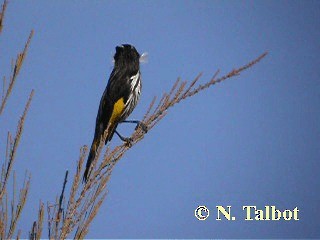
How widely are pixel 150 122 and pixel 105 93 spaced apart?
2.30 meters

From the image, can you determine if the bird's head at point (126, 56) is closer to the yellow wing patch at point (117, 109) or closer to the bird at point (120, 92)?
the bird at point (120, 92)

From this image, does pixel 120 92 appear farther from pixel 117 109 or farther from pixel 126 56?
pixel 126 56

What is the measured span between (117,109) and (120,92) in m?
0.20

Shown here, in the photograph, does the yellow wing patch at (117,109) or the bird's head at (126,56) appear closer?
the yellow wing patch at (117,109)

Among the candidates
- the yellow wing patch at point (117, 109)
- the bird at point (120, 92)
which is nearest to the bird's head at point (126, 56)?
the bird at point (120, 92)

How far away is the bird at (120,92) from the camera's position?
4418mm

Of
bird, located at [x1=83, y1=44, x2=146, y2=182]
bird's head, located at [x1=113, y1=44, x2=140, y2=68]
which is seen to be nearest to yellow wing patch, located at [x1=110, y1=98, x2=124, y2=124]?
bird, located at [x1=83, y1=44, x2=146, y2=182]

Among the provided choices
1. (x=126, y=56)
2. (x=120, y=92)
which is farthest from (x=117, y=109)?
(x=126, y=56)

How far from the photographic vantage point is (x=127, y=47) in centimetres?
522

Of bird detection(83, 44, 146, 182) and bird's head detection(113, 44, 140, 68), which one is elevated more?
bird's head detection(113, 44, 140, 68)

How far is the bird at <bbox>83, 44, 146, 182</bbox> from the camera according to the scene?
174 inches

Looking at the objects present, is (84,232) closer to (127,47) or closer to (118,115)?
(118,115)

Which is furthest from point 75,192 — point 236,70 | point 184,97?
point 236,70

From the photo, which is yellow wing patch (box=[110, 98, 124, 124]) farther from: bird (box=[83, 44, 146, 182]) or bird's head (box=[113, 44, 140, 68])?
bird's head (box=[113, 44, 140, 68])
